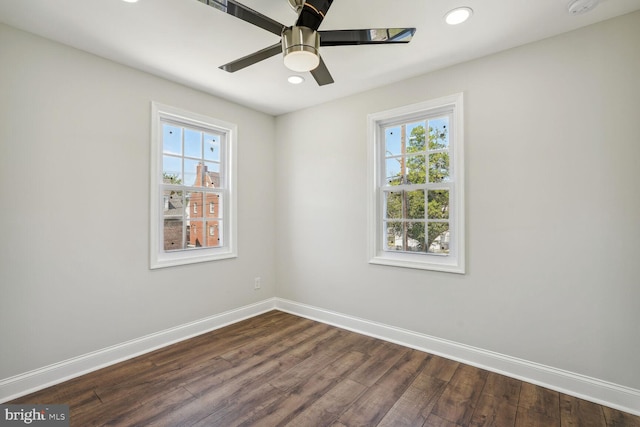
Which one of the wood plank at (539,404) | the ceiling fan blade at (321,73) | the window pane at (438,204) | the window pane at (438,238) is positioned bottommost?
the wood plank at (539,404)

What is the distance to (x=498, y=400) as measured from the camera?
6.70ft

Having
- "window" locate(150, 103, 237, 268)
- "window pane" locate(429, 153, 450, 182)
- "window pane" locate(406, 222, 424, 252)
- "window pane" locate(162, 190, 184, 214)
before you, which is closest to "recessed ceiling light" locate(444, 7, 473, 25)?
"window pane" locate(429, 153, 450, 182)

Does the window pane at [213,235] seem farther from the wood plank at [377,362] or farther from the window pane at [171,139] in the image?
the wood plank at [377,362]

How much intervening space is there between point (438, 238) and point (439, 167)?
2.21 ft

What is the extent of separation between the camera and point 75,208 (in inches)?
93.0

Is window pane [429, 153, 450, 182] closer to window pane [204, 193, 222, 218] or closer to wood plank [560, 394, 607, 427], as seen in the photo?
wood plank [560, 394, 607, 427]

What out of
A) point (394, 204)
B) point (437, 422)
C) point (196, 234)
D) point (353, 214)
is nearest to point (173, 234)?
point (196, 234)

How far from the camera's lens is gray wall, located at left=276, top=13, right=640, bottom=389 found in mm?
1987

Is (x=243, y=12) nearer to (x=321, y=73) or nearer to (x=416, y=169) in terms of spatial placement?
(x=321, y=73)

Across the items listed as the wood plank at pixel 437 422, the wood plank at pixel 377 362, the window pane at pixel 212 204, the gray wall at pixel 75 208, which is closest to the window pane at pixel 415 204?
the wood plank at pixel 377 362

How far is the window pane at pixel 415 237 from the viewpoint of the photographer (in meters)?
2.93

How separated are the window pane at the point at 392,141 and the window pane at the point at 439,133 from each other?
0.33 meters

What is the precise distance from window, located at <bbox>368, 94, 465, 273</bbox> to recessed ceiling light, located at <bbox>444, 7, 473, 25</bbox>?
71 centimetres

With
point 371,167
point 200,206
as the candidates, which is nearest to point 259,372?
point 200,206
